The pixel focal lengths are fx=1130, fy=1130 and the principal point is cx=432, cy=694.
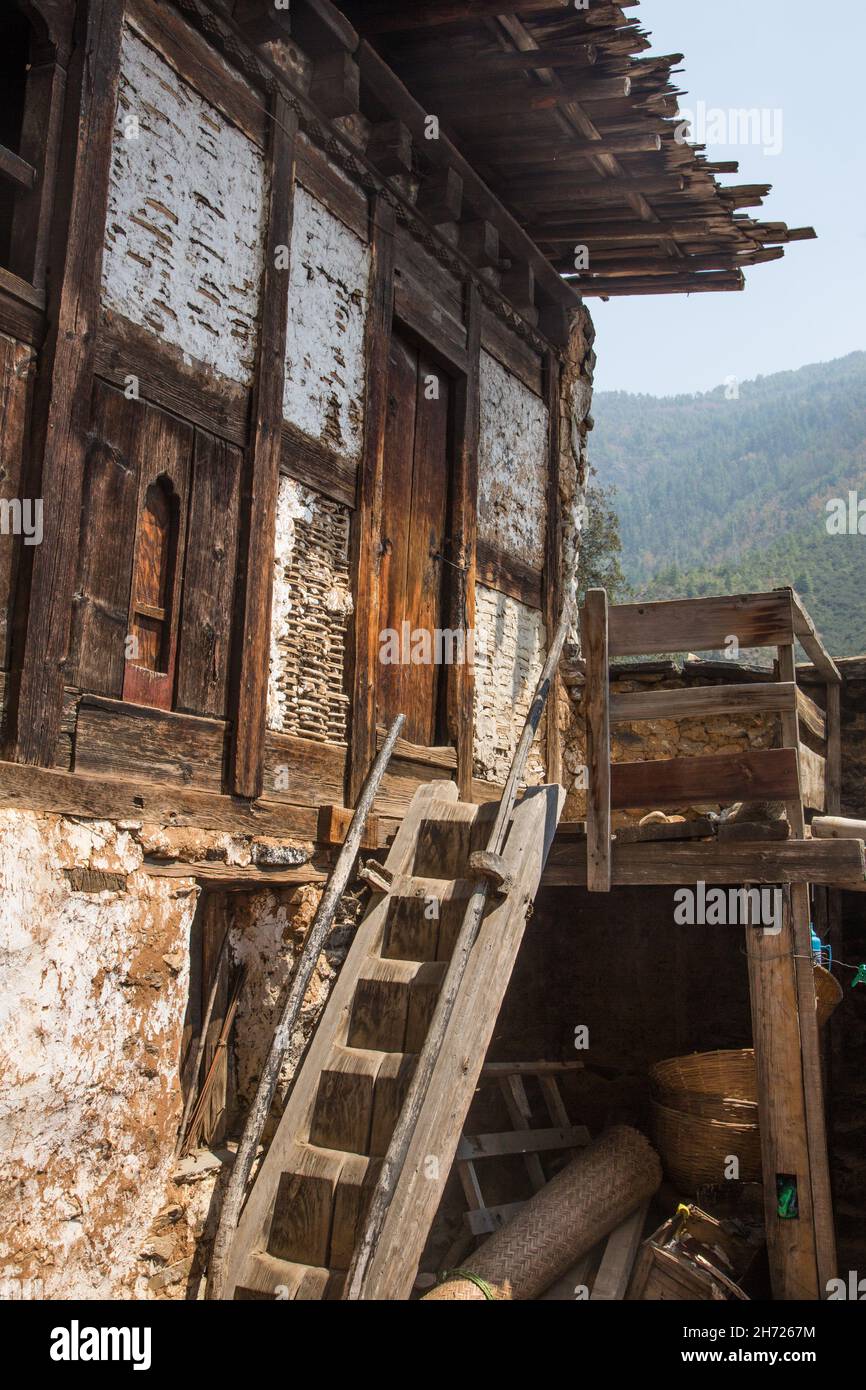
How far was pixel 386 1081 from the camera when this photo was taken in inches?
173

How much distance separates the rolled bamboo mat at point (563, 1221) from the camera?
5473 mm

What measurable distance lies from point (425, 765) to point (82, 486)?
10.1 ft

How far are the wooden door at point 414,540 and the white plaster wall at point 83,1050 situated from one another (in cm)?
231

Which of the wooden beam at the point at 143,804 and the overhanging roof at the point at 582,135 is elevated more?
the overhanging roof at the point at 582,135

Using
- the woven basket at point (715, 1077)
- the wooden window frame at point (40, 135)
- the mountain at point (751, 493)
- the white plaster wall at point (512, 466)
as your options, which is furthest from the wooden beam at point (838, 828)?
the mountain at point (751, 493)

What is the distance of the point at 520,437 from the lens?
8.30m

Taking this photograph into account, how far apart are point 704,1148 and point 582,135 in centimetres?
598

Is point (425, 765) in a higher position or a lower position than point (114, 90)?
lower

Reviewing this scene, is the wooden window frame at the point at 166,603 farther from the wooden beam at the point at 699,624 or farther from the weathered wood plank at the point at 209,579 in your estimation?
the wooden beam at the point at 699,624

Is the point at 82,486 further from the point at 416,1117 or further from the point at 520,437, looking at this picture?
the point at 520,437

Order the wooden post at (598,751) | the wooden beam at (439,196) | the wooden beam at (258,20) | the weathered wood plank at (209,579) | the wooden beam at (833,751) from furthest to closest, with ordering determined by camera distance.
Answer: the wooden beam at (833,751)
the wooden beam at (439,196)
the wooden post at (598,751)
the wooden beam at (258,20)
the weathered wood plank at (209,579)
